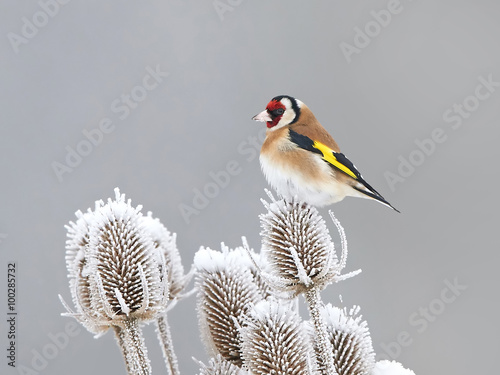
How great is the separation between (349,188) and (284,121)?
37cm

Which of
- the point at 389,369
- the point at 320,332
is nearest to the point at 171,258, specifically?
the point at 320,332

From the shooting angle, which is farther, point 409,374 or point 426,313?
point 426,313

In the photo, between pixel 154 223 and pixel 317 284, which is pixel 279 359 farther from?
pixel 154 223

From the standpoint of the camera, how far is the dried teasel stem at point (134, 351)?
5.13ft

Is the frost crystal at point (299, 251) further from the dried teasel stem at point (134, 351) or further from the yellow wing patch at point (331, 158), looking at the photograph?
the yellow wing patch at point (331, 158)

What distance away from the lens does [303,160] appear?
2285 mm

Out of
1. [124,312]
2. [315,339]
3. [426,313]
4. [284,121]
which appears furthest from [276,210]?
[426,313]

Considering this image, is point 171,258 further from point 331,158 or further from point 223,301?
point 331,158

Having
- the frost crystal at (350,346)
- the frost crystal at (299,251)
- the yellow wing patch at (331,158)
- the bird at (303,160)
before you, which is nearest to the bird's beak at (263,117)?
the bird at (303,160)

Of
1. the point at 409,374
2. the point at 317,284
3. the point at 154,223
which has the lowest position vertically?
the point at 409,374

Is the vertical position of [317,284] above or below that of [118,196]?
below

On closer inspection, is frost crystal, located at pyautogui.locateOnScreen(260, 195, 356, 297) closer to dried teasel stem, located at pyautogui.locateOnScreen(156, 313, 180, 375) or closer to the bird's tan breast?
dried teasel stem, located at pyautogui.locateOnScreen(156, 313, 180, 375)

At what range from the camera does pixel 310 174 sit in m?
2.23

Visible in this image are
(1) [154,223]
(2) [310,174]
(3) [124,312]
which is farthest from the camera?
(2) [310,174]
